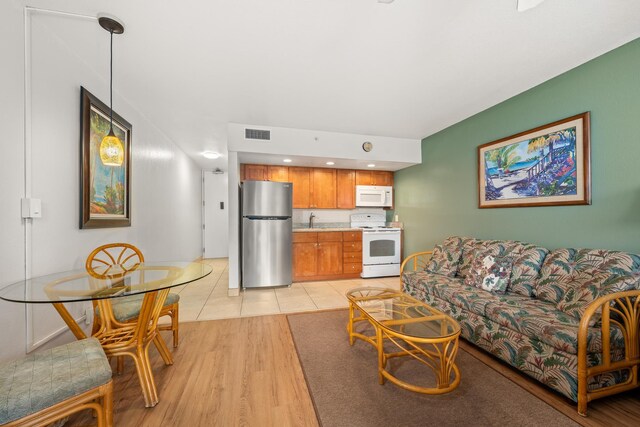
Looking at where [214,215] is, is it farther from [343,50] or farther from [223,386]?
[343,50]

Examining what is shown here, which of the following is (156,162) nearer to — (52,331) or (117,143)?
(117,143)

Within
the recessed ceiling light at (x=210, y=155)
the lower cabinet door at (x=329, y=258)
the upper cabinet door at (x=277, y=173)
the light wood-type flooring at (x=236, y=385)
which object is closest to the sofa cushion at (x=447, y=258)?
the light wood-type flooring at (x=236, y=385)

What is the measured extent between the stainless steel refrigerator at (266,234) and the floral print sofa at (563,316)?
89.7 inches

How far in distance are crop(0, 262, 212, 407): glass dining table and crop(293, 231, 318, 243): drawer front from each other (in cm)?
248

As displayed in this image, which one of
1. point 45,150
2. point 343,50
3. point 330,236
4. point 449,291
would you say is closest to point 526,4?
point 343,50

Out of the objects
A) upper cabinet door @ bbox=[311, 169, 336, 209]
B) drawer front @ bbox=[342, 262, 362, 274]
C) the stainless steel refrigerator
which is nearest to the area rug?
the stainless steel refrigerator

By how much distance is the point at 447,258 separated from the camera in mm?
3000

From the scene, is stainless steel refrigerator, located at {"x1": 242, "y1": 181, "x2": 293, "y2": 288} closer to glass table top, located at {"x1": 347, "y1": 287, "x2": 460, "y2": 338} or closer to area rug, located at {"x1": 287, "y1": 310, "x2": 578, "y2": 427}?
glass table top, located at {"x1": 347, "y1": 287, "x2": 460, "y2": 338}

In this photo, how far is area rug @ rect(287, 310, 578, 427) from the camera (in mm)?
1403

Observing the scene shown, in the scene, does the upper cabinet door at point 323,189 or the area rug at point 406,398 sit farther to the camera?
the upper cabinet door at point 323,189

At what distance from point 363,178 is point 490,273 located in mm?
2990

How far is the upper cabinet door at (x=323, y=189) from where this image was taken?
4.71 metres

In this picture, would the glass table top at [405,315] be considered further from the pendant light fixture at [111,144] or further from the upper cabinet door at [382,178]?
the upper cabinet door at [382,178]

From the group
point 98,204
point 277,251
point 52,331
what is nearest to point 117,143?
point 98,204
